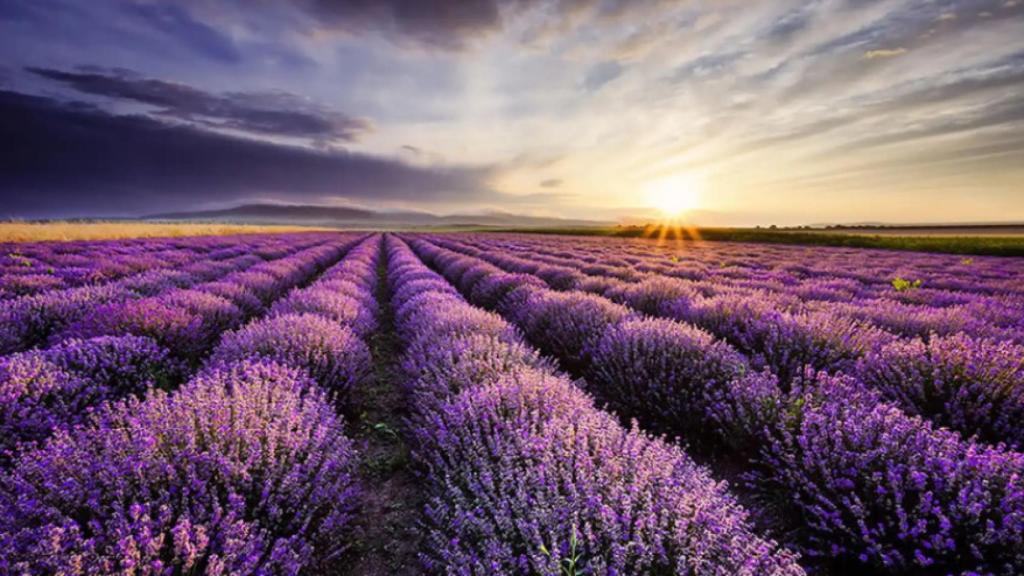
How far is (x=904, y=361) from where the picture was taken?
3.19m

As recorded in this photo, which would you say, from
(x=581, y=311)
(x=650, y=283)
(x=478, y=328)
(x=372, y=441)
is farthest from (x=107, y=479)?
(x=650, y=283)

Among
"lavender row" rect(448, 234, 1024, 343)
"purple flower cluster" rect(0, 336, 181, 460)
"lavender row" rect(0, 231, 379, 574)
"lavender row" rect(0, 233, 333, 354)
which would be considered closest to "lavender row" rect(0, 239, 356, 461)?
"purple flower cluster" rect(0, 336, 181, 460)

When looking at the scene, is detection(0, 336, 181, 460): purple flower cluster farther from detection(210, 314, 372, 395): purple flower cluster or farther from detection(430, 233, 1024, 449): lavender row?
detection(430, 233, 1024, 449): lavender row

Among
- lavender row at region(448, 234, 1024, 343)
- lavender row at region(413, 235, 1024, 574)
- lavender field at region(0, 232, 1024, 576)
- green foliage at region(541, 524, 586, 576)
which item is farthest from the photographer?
lavender row at region(448, 234, 1024, 343)

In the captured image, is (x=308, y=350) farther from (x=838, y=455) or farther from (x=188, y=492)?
(x=838, y=455)

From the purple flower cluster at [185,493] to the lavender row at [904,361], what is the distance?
3492mm

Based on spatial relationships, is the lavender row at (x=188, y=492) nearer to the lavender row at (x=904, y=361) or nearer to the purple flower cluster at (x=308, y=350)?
the purple flower cluster at (x=308, y=350)

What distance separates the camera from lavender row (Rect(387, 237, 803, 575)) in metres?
1.44

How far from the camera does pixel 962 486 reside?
184 centimetres

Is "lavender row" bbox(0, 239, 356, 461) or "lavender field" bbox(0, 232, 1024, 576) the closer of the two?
"lavender field" bbox(0, 232, 1024, 576)

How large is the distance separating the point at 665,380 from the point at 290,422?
2.71 metres

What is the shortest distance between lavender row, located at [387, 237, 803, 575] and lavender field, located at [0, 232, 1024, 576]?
0.01 metres

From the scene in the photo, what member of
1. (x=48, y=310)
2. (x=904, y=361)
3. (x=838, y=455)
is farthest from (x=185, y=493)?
(x=48, y=310)

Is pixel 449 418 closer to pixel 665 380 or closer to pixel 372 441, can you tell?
pixel 372 441
